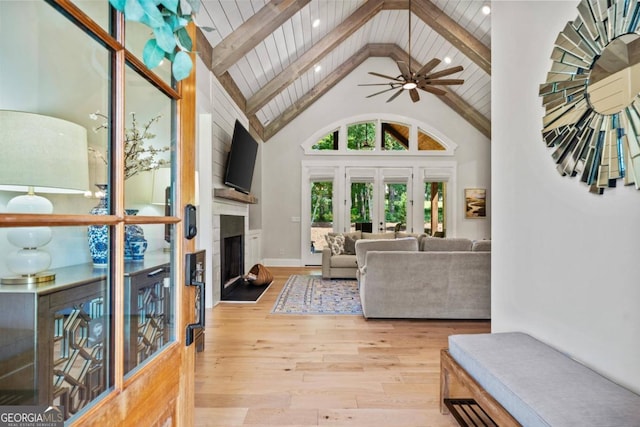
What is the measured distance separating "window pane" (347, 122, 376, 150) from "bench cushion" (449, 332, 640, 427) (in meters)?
6.57

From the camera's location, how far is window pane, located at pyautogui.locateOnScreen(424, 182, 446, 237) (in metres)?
7.99

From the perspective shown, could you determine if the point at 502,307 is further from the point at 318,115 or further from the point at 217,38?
the point at 318,115

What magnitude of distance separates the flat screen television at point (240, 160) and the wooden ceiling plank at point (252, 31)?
2.74 feet

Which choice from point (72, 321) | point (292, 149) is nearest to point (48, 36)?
point (72, 321)

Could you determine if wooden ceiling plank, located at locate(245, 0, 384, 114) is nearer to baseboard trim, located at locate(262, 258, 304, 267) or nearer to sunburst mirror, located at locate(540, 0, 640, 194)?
baseboard trim, located at locate(262, 258, 304, 267)

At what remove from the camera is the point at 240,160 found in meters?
5.02

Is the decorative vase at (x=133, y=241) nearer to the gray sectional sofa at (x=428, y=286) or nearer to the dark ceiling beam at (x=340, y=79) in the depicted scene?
the gray sectional sofa at (x=428, y=286)

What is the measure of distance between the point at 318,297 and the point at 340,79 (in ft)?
16.7

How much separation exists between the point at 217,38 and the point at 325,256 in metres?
3.55

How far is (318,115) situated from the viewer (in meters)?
7.79

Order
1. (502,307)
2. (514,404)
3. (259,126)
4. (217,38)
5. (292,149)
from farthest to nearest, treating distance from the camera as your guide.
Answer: (292,149) < (259,126) < (217,38) < (502,307) < (514,404)

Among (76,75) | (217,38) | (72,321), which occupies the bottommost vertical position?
(72,321)

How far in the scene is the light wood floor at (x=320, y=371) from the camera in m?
1.82

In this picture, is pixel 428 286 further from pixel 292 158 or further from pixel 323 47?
pixel 292 158
